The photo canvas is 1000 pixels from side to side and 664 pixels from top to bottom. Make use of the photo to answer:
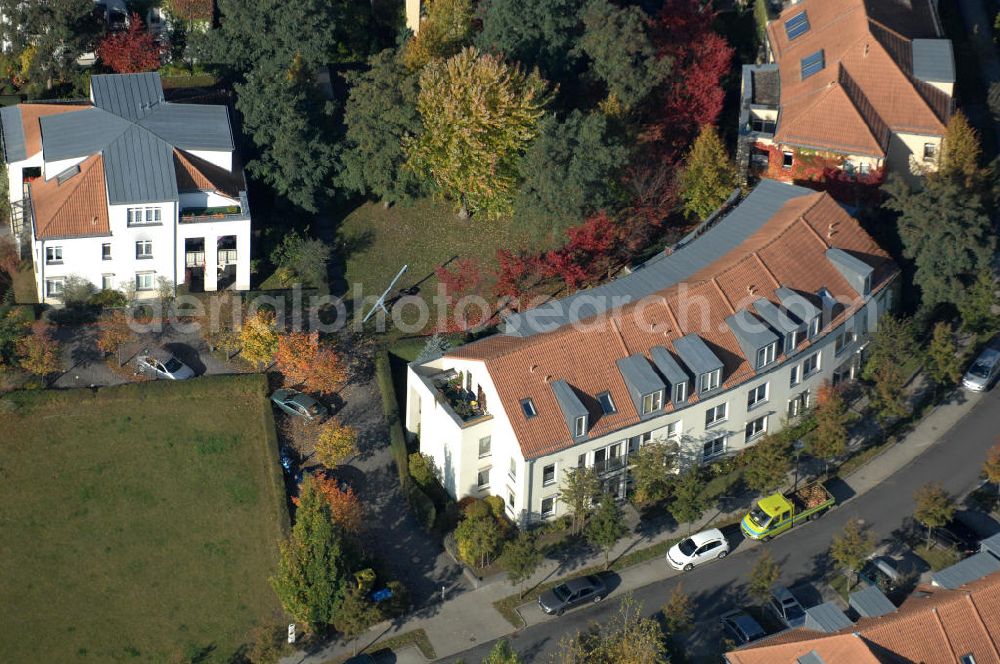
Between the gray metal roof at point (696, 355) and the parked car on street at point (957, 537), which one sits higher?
the gray metal roof at point (696, 355)

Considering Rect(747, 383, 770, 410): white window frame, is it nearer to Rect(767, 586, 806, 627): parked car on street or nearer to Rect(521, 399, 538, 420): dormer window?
Rect(767, 586, 806, 627): parked car on street

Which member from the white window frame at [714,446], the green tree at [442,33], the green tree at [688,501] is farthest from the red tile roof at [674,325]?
the green tree at [442,33]

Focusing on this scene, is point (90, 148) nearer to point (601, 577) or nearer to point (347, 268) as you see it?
point (347, 268)

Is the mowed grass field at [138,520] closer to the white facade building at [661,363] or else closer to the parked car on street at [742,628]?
the white facade building at [661,363]

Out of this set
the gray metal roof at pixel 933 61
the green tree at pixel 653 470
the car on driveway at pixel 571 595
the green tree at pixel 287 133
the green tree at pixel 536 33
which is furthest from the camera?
the green tree at pixel 536 33

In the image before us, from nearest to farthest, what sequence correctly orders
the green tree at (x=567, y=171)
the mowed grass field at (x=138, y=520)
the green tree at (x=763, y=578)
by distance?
the green tree at (x=763, y=578)
the mowed grass field at (x=138, y=520)
the green tree at (x=567, y=171)

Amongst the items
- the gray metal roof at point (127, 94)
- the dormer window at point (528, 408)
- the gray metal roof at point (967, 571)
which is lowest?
the gray metal roof at point (967, 571)

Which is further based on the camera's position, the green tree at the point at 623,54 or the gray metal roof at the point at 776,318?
the green tree at the point at 623,54

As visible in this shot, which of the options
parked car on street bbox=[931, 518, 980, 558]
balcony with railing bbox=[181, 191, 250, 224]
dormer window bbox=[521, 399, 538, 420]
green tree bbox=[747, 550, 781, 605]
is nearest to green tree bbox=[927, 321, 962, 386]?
parked car on street bbox=[931, 518, 980, 558]
